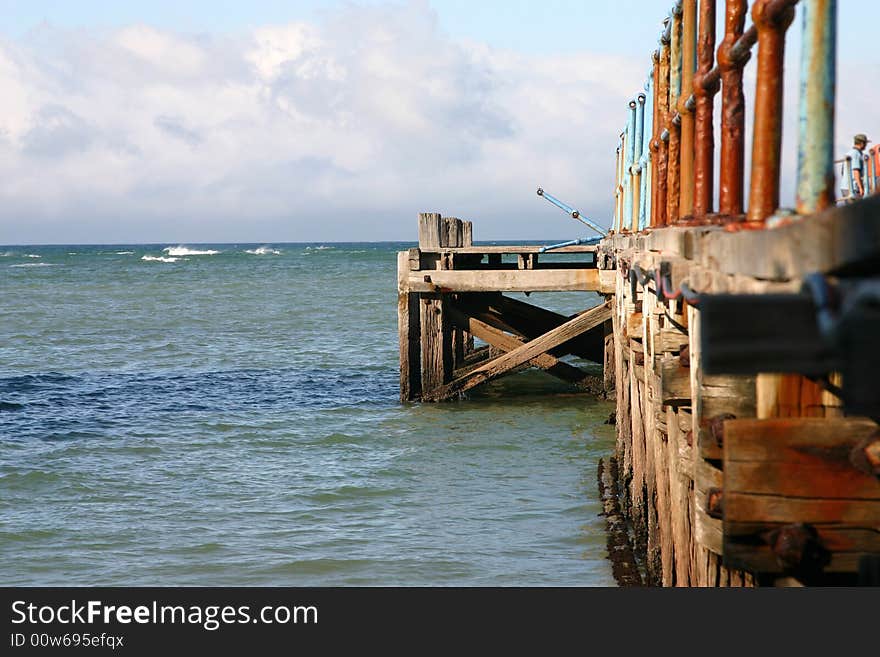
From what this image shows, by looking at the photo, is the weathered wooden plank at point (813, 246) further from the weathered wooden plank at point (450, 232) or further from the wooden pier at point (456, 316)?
the weathered wooden plank at point (450, 232)

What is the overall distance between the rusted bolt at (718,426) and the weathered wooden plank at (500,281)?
9.36m

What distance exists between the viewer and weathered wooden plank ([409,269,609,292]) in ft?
42.9

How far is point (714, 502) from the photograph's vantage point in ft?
11.8

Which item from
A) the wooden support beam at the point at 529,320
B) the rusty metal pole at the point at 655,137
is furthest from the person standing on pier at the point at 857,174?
the wooden support beam at the point at 529,320

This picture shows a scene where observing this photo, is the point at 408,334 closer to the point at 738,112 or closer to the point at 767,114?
the point at 738,112

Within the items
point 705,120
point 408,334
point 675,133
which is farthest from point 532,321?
point 705,120

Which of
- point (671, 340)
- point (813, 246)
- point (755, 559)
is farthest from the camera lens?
point (671, 340)

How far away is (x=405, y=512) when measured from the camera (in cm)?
920

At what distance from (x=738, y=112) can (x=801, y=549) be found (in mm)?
1762

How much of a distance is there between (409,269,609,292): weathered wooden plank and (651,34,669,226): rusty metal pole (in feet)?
17.1

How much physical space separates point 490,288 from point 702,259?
9.51 m

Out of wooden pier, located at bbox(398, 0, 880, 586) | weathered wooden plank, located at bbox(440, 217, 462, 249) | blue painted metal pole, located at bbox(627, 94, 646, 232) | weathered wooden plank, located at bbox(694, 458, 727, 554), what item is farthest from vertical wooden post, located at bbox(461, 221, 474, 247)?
weathered wooden plank, located at bbox(694, 458, 727, 554)
